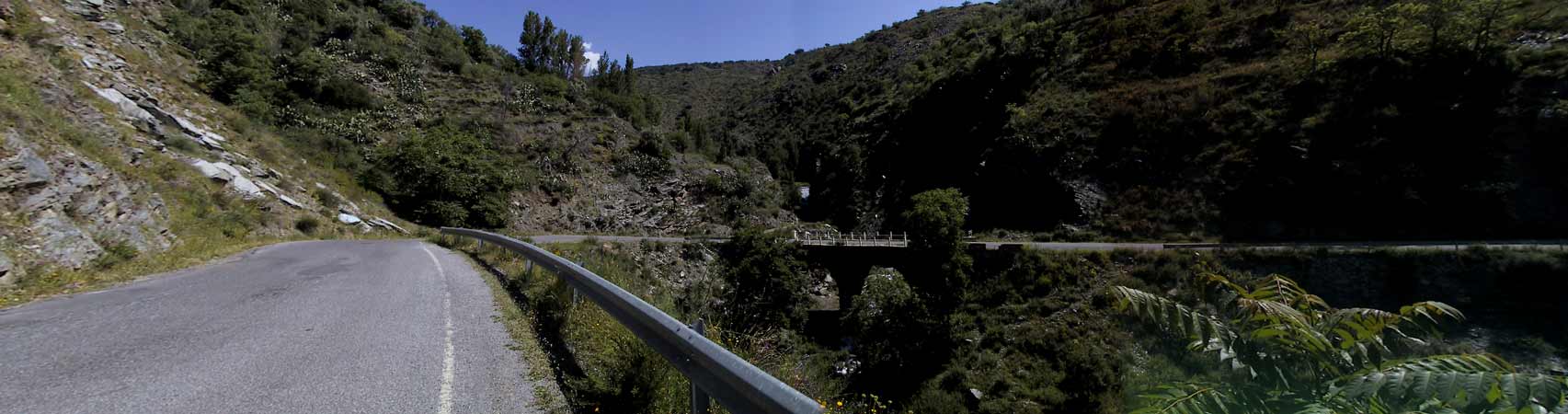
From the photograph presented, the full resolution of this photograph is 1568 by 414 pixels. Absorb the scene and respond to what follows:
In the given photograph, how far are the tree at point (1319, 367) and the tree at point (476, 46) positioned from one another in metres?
69.4

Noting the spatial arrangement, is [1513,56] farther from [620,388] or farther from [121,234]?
[121,234]

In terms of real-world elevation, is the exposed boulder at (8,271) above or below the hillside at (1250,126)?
below

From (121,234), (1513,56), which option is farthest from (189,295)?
(1513,56)

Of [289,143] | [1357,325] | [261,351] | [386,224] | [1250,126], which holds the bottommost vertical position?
[386,224]

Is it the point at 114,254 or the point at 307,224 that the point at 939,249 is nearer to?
the point at 307,224

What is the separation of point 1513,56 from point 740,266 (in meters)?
44.1

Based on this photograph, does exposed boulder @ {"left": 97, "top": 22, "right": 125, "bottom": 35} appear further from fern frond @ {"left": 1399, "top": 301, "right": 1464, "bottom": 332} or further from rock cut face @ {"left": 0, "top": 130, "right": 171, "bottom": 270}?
fern frond @ {"left": 1399, "top": 301, "right": 1464, "bottom": 332}

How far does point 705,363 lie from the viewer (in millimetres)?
2818

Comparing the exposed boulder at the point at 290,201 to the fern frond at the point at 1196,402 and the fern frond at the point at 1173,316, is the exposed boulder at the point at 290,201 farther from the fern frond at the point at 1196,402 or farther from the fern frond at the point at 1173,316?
the fern frond at the point at 1196,402

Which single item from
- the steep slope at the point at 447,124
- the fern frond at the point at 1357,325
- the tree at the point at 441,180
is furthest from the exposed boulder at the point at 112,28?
the fern frond at the point at 1357,325

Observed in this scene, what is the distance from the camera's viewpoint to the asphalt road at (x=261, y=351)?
3.42m

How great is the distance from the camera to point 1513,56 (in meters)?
29.7

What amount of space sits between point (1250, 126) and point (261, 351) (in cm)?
4959

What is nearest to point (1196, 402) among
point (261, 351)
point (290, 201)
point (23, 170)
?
point (261, 351)
